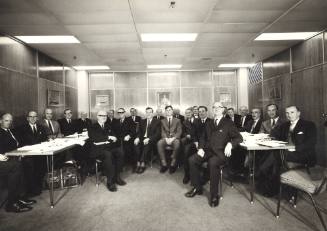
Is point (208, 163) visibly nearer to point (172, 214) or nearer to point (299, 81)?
point (172, 214)

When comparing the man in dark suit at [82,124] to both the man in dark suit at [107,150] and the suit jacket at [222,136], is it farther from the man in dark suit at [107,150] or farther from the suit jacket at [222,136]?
the suit jacket at [222,136]

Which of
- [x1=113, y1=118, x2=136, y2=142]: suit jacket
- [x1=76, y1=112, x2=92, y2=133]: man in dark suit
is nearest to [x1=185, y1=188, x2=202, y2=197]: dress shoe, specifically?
[x1=113, y1=118, x2=136, y2=142]: suit jacket

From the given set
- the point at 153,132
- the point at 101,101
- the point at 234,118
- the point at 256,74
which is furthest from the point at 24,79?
the point at 256,74

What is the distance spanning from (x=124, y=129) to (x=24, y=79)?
263cm

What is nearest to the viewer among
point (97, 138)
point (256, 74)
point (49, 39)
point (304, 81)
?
point (97, 138)

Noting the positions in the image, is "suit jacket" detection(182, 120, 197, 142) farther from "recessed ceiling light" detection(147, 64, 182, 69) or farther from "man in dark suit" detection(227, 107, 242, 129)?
"recessed ceiling light" detection(147, 64, 182, 69)

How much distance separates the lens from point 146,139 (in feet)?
19.4

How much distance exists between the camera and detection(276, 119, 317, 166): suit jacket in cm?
339

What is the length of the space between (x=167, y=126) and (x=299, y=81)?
3.68m

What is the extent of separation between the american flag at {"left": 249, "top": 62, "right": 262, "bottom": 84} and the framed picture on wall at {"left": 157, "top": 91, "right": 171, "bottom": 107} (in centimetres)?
333

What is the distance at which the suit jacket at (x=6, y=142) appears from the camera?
12.5 ft

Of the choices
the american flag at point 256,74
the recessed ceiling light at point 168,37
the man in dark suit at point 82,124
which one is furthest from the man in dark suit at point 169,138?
the american flag at point 256,74

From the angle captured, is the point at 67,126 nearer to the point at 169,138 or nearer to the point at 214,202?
the point at 169,138

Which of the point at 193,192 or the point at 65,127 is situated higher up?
the point at 65,127
